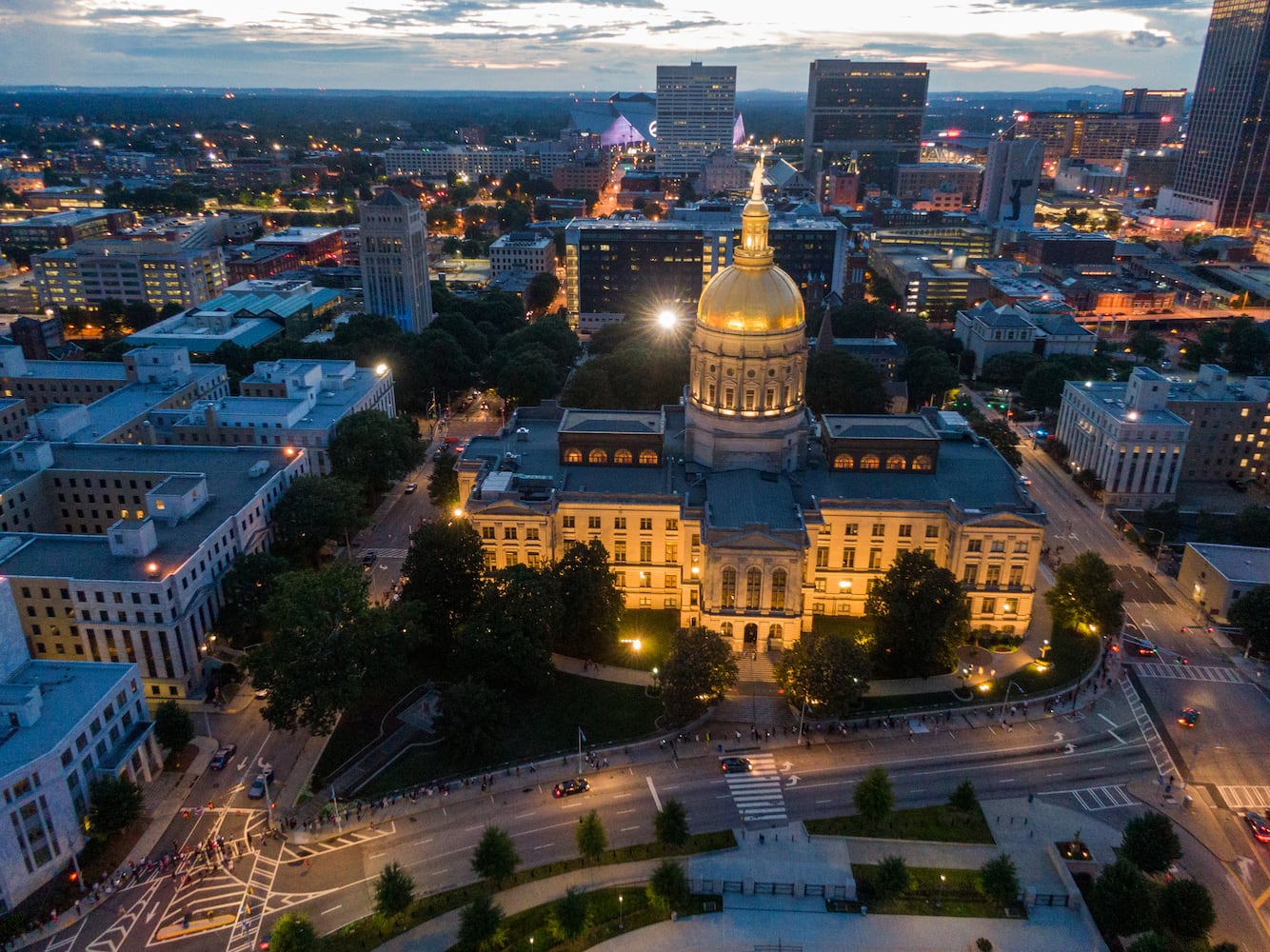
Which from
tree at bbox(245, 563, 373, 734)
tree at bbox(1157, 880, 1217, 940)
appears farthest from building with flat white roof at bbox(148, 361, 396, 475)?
tree at bbox(1157, 880, 1217, 940)

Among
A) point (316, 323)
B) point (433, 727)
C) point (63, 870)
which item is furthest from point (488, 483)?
point (316, 323)

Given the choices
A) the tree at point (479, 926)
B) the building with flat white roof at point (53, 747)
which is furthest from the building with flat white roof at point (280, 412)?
the tree at point (479, 926)

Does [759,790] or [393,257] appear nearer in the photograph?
[759,790]

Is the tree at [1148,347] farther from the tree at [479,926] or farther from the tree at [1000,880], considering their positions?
the tree at [479,926]

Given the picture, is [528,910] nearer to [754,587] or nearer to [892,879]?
[892,879]

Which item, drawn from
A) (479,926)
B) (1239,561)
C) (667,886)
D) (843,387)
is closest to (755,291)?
(843,387)

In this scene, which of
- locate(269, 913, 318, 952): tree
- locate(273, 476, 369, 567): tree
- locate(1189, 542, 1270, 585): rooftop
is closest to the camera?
locate(269, 913, 318, 952): tree

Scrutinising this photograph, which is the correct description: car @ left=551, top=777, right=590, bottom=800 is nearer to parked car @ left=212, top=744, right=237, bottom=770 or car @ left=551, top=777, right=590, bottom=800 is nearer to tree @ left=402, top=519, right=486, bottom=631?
tree @ left=402, top=519, right=486, bottom=631
